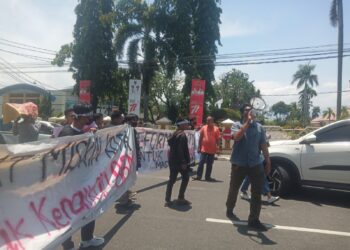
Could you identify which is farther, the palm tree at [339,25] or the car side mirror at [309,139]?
the palm tree at [339,25]

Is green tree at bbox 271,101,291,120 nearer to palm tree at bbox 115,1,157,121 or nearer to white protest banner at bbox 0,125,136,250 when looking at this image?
palm tree at bbox 115,1,157,121

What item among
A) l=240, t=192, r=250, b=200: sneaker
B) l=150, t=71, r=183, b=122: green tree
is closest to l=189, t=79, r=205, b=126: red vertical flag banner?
l=240, t=192, r=250, b=200: sneaker

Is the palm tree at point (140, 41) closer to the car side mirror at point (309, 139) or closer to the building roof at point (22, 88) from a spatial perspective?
the building roof at point (22, 88)

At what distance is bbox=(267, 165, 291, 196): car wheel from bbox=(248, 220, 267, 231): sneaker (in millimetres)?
2459

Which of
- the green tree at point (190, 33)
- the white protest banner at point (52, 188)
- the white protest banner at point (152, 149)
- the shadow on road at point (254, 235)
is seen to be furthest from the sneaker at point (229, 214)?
the green tree at point (190, 33)

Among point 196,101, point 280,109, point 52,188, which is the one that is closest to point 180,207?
point 52,188

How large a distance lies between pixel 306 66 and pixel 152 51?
51.8 m

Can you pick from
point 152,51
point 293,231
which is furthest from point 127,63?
point 293,231

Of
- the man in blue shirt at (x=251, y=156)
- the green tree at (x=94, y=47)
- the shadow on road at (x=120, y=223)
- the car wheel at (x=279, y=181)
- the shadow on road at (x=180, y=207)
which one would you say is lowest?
the shadow on road at (x=120, y=223)

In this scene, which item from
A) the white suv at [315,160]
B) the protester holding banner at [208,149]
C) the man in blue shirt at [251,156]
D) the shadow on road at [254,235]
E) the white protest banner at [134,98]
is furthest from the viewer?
the white protest banner at [134,98]

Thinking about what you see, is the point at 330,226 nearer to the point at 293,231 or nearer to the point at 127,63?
the point at 293,231

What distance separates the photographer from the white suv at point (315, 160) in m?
8.30

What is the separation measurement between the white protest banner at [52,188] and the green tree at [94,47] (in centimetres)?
3111

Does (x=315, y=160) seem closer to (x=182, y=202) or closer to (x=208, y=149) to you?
(x=182, y=202)
